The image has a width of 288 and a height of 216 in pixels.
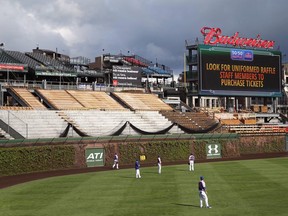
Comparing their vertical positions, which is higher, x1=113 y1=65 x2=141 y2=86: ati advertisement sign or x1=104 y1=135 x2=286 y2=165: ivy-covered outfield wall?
x1=113 y1=65 x2=141 y2=86: ati advertisement sign

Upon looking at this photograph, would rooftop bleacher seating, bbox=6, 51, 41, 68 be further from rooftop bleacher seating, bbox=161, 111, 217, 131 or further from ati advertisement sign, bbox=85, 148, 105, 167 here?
ati advertisement sign, bbox=85, 148, 105, 167

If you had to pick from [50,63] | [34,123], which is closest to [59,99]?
[34,123]

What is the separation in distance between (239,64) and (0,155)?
153ft

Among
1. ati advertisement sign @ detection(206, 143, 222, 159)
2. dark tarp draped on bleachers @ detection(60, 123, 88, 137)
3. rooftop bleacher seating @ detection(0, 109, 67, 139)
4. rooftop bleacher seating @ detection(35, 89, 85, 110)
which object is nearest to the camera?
rooftop bleacher seating @ detection(0, 109, 67, 139)

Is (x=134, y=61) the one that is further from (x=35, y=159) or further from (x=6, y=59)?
(x=35, y=159)

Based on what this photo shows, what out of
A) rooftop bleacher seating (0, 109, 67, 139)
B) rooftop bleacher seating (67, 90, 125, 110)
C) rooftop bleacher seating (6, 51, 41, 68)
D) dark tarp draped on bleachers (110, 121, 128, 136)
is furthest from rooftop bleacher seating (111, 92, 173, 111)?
rooftop bleacher seating (6, 51, 41, 68)

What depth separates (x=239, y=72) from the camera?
73.5m

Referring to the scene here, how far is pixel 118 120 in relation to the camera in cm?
5953

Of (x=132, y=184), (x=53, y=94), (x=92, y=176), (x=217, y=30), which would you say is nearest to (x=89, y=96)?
(x=53, y=94)

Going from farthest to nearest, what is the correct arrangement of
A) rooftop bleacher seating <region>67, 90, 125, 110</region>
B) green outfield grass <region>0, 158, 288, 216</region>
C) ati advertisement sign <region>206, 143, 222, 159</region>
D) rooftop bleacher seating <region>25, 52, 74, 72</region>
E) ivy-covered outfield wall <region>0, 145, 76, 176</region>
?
→ rooftop bleacher seating <region>25, 52, 74, 72</region> < rooftop bleacher seating <region>67, 90, 125, 110</region> < ati advertisement sign <region>206, 143, 222, 159</region> < ivy-covered outfield wall <region>0, 145, 76, 176</region> < green outfield grass <region>0, 158, 288, 216</region>

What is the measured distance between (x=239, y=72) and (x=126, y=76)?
21.9 meters

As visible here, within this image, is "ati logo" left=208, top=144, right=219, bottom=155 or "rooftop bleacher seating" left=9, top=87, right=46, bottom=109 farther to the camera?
"rooftop bleacher seating" left=9, top=87, right=46, bottom=109

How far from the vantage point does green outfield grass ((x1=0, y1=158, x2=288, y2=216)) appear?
900 inches

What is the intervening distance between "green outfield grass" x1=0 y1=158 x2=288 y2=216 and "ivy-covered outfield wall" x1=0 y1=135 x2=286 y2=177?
5716 mm
